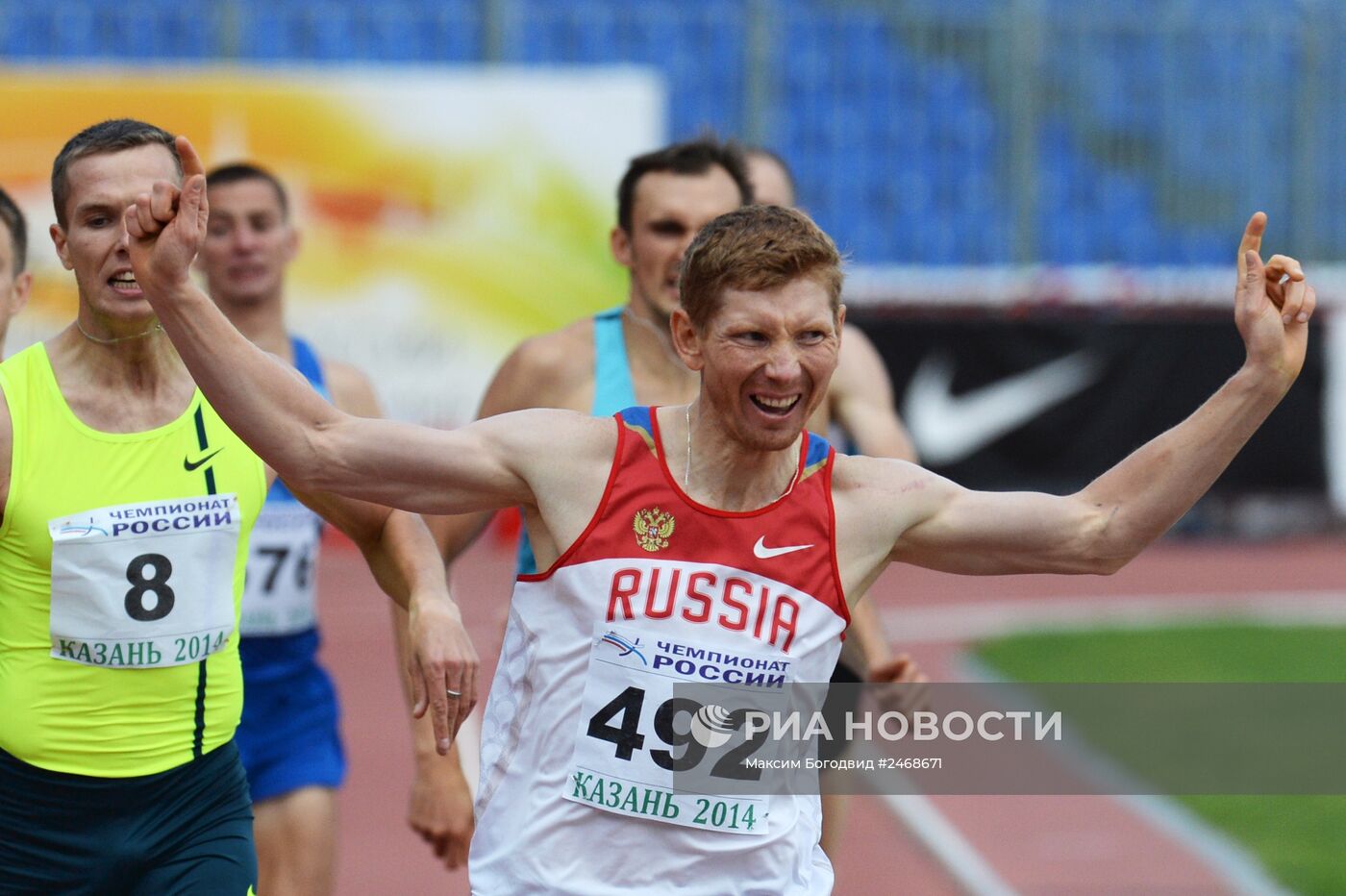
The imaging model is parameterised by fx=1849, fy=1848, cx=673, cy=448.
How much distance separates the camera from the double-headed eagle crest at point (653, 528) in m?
3.20

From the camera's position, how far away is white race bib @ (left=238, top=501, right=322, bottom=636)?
504cm

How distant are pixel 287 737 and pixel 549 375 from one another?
123 cm

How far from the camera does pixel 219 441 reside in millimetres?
3752

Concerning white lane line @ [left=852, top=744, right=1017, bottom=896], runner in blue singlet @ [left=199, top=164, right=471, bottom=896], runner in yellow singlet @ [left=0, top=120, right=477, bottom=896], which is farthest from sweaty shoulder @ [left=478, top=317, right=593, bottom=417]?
white lane line @ [left=852, top=744, right=1017, bottom=896]

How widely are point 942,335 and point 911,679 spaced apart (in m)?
10.8

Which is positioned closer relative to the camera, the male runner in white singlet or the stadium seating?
the male runner in white singlet

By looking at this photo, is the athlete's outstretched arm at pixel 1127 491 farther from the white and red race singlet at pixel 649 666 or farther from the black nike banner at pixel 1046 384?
the black nike banner at pixel 1046 384

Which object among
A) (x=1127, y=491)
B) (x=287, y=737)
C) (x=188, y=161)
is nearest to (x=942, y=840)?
(x=287, y=737)

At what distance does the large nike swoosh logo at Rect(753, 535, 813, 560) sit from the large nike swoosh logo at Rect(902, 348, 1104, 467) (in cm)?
1177

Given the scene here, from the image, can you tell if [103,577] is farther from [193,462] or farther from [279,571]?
[279,571]

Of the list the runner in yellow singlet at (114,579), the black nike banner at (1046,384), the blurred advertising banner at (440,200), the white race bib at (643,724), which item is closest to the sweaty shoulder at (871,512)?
the white race bib at (643,724)

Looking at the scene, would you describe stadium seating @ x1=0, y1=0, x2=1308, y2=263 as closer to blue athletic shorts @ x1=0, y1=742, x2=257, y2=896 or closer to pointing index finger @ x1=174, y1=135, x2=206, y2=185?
blue athletic shorts @ x1=0, y1=742, x2=257, y2=896

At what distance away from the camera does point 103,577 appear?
3572mm

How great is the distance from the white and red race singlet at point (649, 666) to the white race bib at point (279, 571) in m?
1.94
